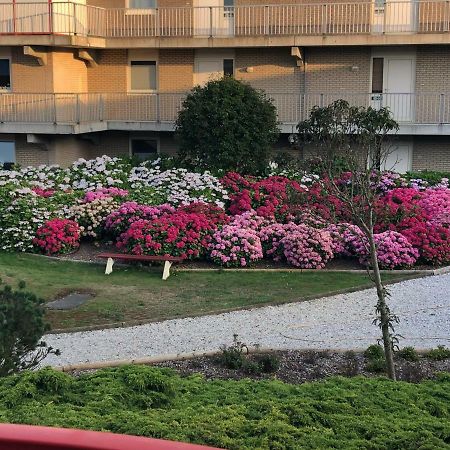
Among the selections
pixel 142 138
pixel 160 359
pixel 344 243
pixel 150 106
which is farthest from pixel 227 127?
pixel 160 359

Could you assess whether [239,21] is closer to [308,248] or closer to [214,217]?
[214,217]

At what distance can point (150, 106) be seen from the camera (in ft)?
88.6

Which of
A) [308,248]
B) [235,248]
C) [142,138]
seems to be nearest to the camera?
[308,248]

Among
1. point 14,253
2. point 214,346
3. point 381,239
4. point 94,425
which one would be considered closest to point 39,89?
point 14,253

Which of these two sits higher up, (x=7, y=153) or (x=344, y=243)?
(x=7, y=153)

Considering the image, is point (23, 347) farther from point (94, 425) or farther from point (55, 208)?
point (55, 208)

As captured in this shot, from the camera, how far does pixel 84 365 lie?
34.8 ft

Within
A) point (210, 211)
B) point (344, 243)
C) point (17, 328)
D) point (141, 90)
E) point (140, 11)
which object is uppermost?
point (140, 11)

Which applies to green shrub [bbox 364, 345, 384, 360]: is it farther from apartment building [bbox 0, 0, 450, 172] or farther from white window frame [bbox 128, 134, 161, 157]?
white window frame [bbox 128, 134, 161, 157]

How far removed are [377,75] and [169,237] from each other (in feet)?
41.6

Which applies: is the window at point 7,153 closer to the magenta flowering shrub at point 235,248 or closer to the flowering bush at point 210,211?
the flowering bush at point 210,211

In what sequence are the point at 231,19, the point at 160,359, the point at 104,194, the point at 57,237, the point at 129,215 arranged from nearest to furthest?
the point at 160,359, the point at 57,237, the point at 129,215, the point at 104,194, the point at 231,19

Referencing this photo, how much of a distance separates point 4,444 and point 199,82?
26029mm

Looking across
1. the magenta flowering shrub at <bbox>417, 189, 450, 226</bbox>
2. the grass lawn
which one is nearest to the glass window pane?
the grass lawn
